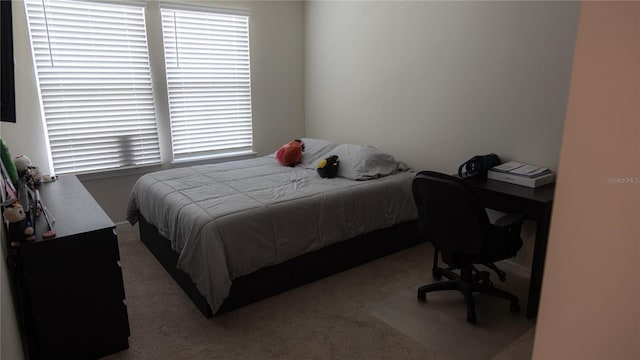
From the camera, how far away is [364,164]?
3.43 metres

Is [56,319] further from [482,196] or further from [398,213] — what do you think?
[482,196]

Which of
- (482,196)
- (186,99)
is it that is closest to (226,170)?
(186,99)

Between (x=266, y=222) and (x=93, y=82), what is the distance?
2.39 m

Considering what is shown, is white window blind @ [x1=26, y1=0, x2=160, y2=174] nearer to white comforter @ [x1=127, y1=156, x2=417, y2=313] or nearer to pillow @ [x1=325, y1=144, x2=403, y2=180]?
white comforter @ [x1=127, y1=156, x2=417, y2=313]

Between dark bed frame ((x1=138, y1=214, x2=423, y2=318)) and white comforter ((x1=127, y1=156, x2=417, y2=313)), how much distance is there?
0.31 ft

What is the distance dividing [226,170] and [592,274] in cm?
341

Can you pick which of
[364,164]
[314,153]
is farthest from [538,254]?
[314,153]

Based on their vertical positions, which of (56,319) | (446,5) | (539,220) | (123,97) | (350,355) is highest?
(446,5)

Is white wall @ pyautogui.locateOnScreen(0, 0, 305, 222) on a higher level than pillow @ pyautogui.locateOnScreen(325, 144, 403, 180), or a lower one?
higher

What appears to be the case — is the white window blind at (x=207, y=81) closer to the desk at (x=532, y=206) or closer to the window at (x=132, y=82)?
the window at (x=132, y=82)

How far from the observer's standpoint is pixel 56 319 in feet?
6.22

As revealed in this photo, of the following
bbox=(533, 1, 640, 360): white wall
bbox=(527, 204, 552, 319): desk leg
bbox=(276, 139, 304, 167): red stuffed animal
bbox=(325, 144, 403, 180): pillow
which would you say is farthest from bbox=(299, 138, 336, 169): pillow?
bbox=(533, 1, 640, 360): white wall

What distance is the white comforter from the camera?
2.38 metres

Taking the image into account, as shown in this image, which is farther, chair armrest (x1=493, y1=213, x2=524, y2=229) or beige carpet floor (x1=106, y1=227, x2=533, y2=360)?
chair armrest (x1=493, y1=213, x2=524, y2=229)
